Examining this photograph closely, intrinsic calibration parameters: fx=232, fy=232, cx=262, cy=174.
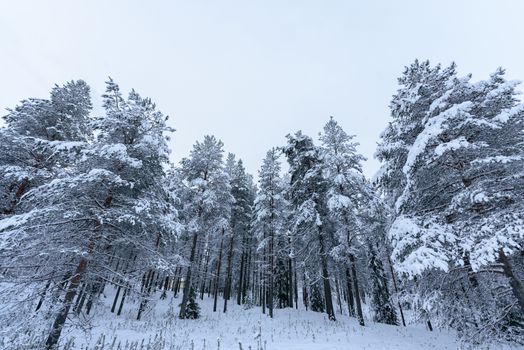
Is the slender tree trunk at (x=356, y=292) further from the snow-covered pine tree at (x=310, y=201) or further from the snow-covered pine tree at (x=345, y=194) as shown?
the snow-covered pine tree at (x=310, y=201)

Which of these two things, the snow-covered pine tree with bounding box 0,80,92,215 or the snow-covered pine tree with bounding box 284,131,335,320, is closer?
the snow-covered pine tree with bounding box 0,80,92,215

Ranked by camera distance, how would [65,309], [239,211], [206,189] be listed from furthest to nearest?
[239,211] < [206,189] < [65,309]

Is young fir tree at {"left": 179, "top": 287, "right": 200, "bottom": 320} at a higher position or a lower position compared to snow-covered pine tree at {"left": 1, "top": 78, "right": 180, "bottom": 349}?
lower

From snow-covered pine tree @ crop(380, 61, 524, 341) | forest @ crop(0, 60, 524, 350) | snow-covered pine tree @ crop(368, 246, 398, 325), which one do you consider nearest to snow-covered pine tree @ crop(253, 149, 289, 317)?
forest @ crop(0, 60, 524, 350)

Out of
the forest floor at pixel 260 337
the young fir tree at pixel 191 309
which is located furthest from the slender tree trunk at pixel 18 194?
the young fir tree at pixel 191 309

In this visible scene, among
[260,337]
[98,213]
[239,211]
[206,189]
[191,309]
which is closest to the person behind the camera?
[98,213]

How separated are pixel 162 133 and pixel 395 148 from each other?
9.93 metres

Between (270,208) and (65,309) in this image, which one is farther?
(270,208)

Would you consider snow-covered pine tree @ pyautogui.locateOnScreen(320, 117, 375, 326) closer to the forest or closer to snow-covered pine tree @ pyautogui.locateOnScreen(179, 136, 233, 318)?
the forest

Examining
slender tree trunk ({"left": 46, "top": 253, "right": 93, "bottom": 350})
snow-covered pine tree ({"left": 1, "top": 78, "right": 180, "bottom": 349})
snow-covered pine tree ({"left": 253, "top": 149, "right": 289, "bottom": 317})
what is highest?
snow-covered pine tree ({"left": 253, "top": 149, "right": 289, "bottom": 317})

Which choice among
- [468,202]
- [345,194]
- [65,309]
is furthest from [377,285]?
[65,309]

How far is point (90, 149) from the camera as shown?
8664mm

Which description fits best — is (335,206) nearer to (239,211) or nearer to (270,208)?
(270,208)

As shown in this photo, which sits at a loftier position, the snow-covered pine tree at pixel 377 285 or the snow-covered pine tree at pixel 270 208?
the snow-covered pine tree at pixel 270 208
